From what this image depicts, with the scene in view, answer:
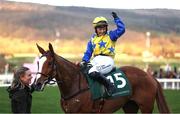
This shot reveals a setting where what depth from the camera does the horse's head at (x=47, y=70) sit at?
995cm

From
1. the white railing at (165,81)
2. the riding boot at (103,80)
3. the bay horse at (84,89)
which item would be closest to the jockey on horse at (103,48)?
the riding boot at (103,80)

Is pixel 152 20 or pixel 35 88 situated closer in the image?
pixel 35 88

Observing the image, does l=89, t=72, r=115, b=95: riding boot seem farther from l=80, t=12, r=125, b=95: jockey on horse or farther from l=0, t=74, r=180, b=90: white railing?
l=0, t=74, r=180, b=90: white railing

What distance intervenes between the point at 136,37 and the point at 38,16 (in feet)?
55.1

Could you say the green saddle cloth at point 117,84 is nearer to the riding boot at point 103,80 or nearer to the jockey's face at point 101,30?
the riding boot at point 103,80

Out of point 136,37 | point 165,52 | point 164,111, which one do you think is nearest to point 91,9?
point 136,37

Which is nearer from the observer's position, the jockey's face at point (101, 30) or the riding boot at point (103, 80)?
the riding boot at point (103, 80)

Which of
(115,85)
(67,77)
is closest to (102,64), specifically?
(115,85)

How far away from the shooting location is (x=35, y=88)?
989 cm

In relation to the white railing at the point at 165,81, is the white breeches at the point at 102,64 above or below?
above

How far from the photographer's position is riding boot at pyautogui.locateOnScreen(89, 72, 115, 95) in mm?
10500

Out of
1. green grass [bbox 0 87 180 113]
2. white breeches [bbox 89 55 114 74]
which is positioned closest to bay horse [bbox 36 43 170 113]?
white breeches [bbox 89 55 114 74]

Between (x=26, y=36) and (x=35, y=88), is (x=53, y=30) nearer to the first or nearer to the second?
(x=26, y=36)

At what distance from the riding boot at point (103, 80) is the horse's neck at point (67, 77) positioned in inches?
11.2
